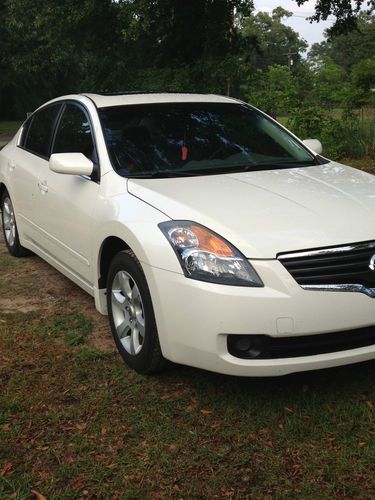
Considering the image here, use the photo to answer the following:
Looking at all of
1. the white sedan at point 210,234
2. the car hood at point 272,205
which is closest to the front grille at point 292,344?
the white sedan at point 210,234

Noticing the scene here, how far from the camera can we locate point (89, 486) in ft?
8.59

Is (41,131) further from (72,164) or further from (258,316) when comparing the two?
(258,316)

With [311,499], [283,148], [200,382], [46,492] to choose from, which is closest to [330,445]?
[311,499]

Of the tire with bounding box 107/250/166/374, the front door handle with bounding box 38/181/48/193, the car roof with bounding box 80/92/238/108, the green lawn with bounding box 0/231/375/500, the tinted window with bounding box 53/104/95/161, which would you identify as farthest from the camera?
the front door handle with bounding box 38/181/48/193

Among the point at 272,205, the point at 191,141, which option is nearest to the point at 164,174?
the point at 191,141

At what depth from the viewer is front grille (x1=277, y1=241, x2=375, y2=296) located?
2.95 meters

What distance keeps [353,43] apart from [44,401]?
76345 millimetres

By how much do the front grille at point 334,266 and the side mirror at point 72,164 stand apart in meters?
1.58

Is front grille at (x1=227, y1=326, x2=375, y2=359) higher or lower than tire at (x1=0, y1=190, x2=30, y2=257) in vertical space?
higher

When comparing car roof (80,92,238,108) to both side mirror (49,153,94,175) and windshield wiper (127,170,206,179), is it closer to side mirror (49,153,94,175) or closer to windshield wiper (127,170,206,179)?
side mirror (49,153,94,175)

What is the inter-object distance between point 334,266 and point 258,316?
450 millimetres

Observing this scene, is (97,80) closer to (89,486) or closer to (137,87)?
(137,87)

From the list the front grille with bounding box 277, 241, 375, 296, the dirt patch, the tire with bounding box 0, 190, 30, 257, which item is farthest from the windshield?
the tire with bounding box 0, 190, 30, 257

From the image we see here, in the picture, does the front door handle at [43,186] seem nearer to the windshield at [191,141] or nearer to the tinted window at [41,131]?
the tinted window at [41,131]
